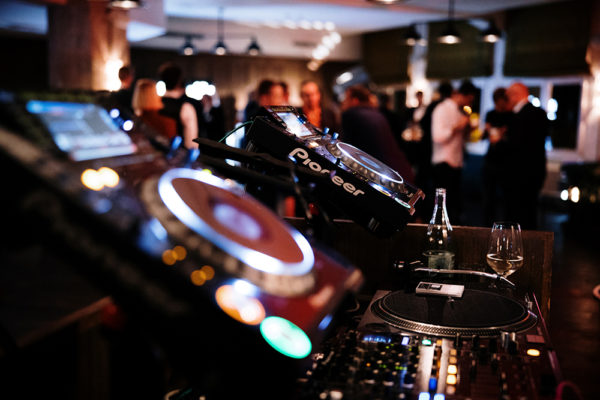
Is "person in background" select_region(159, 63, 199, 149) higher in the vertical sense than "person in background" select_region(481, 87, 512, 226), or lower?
higher

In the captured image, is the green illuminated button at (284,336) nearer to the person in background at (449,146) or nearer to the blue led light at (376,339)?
the blue led light at (376,339)

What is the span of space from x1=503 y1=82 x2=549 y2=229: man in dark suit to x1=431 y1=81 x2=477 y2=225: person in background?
421 mm

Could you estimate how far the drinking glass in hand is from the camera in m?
1.36

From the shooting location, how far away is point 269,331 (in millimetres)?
573

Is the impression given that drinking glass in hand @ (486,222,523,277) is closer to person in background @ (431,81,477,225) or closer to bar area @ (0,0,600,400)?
bar area @ (0,0,600,400)

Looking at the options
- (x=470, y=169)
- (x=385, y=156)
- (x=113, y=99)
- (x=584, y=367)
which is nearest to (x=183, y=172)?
(x=113, y=99)

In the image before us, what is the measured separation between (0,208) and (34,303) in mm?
3092

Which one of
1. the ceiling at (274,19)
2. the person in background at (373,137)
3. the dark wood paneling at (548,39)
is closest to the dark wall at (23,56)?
the ceiling at (274,19)

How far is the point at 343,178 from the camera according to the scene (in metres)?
1.13

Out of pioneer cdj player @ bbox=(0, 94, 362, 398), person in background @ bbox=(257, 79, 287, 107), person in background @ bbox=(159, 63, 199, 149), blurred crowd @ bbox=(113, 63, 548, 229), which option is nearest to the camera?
pioneer cdj player @ bbox=(0, 94, 362, 398)

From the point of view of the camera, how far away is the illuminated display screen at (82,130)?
0.62m

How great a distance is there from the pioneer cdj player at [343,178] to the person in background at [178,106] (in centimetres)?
278

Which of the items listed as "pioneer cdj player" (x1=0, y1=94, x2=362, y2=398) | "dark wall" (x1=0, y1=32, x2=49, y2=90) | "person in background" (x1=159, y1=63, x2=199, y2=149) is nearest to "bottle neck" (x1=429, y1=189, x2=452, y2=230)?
"pioneer cdj player" (x1=0, y1=94, x2=362, y2=398)

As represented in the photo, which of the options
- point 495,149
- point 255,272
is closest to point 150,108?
point 255,272
